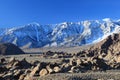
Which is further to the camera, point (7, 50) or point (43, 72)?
point (7, 50)

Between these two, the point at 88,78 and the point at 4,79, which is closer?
the point at 88,78

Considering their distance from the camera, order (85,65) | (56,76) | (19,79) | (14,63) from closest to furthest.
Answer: (56,76) → (19,79) → (85,65) → (14,63)

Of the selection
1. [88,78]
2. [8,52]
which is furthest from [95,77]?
[8,52]

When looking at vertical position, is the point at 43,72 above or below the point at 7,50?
below

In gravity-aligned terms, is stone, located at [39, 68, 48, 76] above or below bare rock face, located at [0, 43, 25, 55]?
below

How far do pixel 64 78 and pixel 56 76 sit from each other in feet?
→ 6.72

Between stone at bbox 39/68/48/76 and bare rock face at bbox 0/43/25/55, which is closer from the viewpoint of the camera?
stone at bbox 39/68/48/76

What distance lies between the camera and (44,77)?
31266 millimetres

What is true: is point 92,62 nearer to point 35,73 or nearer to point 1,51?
point 35,73

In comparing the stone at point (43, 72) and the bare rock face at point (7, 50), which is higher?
the bare rock face at point (7, 50)

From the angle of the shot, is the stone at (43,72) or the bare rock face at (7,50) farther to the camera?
the bare rock face at (7,50)

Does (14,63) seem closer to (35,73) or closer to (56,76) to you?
(35,73)

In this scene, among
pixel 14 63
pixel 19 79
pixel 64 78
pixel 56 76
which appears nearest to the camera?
pixel 64 78

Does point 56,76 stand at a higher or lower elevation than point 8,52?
lower
